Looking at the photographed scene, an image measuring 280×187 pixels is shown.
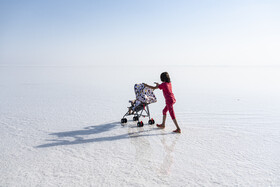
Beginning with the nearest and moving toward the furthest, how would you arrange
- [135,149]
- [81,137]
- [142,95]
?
[135,149], [81,137], [142,95]

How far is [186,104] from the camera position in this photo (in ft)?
35.8

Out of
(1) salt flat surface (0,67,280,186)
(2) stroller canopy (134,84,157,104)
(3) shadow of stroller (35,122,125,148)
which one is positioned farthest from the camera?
(2) stroller canopy (134,84,157,104)

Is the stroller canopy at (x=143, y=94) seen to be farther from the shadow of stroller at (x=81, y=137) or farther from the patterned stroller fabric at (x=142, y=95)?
the shadow of stroller at (x=81, y=137)

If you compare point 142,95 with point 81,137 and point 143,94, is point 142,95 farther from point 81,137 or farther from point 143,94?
point 81,137

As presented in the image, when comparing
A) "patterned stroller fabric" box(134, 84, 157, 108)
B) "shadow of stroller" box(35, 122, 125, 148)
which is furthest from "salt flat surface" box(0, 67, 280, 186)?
"patterned stroller fabric" box(134, 84, 157, 108)

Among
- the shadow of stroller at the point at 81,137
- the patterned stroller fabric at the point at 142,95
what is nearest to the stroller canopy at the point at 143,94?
the patterned stroller fabric at the point at 142,95

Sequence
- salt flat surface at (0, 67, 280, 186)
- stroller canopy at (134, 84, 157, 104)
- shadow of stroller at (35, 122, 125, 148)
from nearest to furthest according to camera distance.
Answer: salt flat surface at (0, 67, 280, 186) → shadow of stroller at (35, 122, 125, 148) → stroller canopy at (134, 84, 157, 104)

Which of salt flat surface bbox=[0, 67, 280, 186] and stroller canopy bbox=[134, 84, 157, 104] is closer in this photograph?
salt flat surface bbox=[0, 67, 280, 186]

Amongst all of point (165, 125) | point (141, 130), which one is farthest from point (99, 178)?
point (165, 125)

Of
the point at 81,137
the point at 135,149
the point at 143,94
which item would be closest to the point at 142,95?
the point at 143,94

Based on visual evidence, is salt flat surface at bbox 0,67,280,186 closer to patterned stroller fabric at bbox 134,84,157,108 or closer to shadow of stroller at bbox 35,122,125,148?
shadow of stroller at bbox 35,122,125,148

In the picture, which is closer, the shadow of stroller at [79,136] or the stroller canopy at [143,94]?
the shadow of stroller at [79,136]

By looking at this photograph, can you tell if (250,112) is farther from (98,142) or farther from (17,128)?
(17,128)

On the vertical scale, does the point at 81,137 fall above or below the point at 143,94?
below
